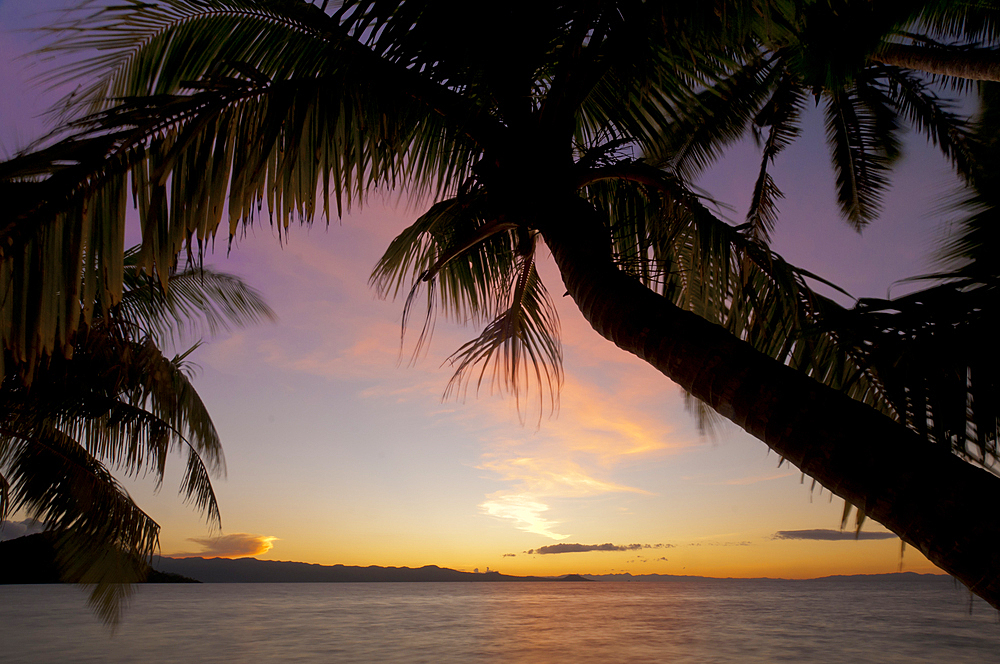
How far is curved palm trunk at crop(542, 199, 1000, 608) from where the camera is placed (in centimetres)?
133

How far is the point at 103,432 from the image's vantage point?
704 cm

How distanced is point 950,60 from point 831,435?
5.24 metres

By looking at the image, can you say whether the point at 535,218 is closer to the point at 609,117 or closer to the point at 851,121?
the point at 609,117

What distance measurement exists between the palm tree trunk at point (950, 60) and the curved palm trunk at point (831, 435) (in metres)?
Answer: 3.64

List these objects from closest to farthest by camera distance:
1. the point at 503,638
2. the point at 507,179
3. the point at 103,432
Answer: the point at 507,179 → the point at 103,432 → the point at 503,638

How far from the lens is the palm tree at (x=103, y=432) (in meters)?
6.24

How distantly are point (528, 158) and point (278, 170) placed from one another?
1118mm

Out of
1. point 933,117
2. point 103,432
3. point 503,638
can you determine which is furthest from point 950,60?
point 503,638

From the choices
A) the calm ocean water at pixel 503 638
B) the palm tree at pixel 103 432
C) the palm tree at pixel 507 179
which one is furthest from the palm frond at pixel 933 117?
the calm ocean water at pixel 503 638

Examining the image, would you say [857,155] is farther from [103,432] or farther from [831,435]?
[103,432]

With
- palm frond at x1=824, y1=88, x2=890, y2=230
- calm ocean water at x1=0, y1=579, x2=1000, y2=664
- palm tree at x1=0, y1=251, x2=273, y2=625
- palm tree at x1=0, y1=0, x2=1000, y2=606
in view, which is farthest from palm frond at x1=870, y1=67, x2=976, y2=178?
calm ocean water at x1=0, y1=579, x2=1000, y2=664

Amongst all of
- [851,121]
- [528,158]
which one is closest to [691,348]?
[528,158]

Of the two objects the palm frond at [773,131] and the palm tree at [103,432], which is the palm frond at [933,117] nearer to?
the palm frond at [773,131]

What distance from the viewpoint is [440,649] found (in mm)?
Result: 20328
